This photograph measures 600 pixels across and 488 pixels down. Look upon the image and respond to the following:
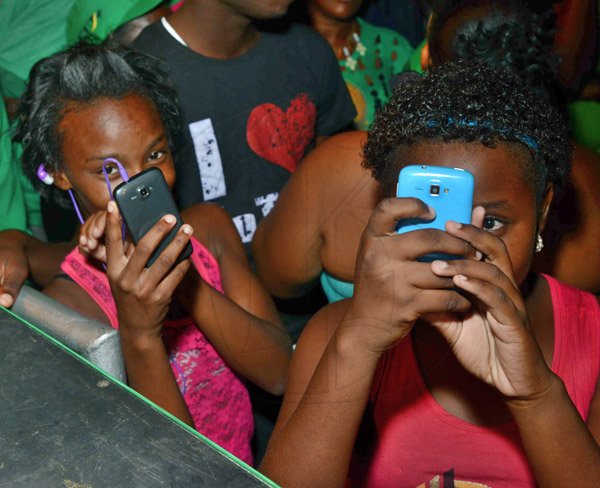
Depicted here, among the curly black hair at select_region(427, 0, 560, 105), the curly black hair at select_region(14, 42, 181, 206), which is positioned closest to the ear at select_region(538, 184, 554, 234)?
the curly black hair at select_region(427, 0, 560, 105)

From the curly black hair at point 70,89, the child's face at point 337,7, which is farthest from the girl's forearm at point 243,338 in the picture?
the child's face at point 337,7

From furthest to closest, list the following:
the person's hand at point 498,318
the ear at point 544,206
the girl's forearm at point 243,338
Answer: the girl's forearm at point 243,338, the ear at point 544,206, the person's hand at point 498,318

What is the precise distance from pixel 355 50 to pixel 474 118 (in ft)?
3.57

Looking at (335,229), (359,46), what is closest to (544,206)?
(335,229)

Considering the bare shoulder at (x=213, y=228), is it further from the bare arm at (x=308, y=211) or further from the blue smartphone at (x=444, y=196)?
the blue smartphone at (x=444, y=196)

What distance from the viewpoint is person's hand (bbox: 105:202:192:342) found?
0.80 metres

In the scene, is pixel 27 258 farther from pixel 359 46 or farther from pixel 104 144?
pixel 359 46

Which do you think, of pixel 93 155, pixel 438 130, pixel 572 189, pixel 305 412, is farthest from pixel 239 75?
pixel 305 412

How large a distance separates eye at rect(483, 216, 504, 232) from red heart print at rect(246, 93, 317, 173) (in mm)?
864

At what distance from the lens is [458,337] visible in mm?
702

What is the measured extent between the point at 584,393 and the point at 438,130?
1.09 ft

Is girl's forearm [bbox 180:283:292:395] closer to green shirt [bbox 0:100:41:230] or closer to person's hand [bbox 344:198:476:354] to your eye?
person's hand [bbox 344:198:476:354]

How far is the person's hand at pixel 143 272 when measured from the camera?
31.6 inches

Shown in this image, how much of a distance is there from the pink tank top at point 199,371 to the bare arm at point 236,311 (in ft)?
0.12
